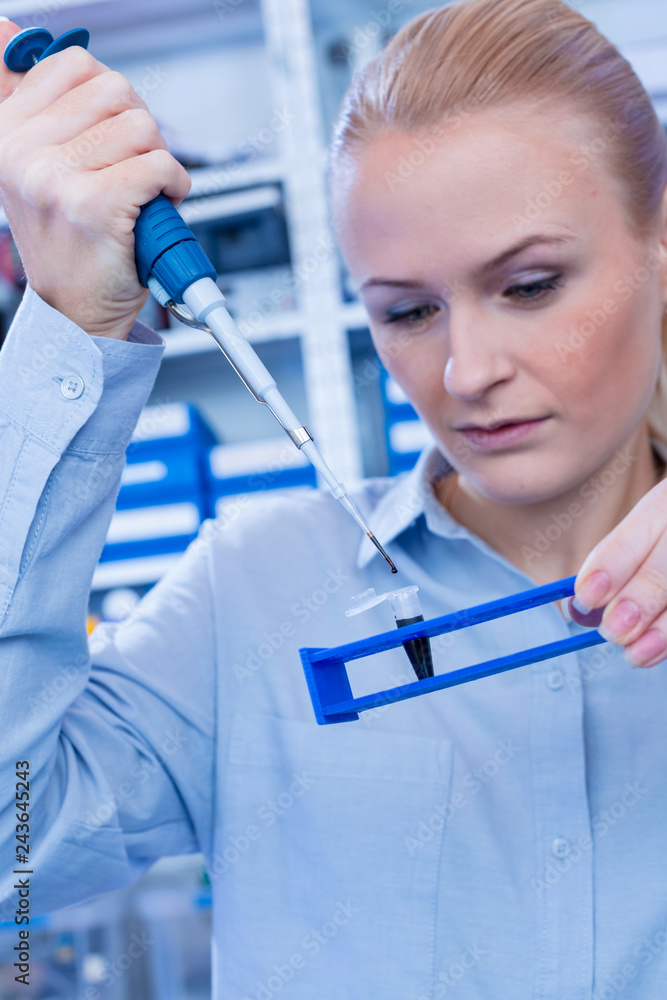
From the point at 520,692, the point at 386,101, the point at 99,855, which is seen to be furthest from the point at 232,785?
the point at 386,101

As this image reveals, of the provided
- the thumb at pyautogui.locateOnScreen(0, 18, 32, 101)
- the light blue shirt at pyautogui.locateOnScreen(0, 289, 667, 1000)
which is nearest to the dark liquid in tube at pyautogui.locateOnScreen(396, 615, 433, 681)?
the light blue shirt at pyautogui.locateOnScreen(0, 289, 667, 1000)

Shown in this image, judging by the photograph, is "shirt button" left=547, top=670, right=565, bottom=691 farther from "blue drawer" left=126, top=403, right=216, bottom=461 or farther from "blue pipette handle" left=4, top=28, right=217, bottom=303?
"blue drawer" left=126, top=403, right=216, bottom=461

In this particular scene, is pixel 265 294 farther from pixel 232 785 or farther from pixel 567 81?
pixel 232 785

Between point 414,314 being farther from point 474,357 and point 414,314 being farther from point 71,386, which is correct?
point 71,386

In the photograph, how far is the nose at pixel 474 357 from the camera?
0.74 m

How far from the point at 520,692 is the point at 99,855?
0.39 metres

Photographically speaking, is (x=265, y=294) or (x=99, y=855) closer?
(x=99, y=855)

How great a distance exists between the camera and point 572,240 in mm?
751

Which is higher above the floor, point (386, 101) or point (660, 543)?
point (386, 101)

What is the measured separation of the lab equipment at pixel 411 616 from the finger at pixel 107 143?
322mm

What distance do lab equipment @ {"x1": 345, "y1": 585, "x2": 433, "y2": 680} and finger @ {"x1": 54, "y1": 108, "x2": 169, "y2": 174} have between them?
0.32m

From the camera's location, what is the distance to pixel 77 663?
676 mm

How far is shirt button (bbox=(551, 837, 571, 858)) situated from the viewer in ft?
2.37

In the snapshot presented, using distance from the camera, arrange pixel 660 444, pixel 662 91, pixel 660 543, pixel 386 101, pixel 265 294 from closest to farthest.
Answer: pixel 660 543, pixel 386 101, pixel 660 444, pixel 662 91, pixel 265 294
